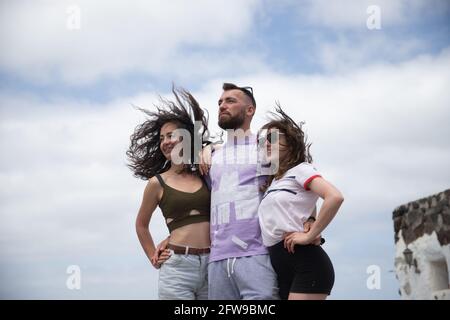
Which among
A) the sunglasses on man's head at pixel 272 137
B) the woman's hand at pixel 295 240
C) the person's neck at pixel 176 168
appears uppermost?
the sunglasses on man's head at pixel 272 137

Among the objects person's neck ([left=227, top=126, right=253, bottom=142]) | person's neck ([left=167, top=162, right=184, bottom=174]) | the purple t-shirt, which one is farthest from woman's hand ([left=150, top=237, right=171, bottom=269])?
person's neck ([left=227, top=126, right=253, bottom=142])

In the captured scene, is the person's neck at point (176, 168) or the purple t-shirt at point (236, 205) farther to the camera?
the person's neck at point (176, 168)

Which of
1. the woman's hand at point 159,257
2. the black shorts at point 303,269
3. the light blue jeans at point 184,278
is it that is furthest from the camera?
the woman's hand at point 159,257

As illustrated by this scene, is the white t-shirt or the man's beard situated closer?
the white t-shirt

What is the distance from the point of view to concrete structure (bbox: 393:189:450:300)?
8977 mm

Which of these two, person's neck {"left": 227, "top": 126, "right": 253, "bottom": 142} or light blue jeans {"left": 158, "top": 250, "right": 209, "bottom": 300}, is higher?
person's neck {"left": 227, "top": 126, "right": 253, "bottom": 142}

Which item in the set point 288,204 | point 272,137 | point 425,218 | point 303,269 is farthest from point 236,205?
point 425,218

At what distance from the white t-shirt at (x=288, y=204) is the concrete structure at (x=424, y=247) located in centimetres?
522

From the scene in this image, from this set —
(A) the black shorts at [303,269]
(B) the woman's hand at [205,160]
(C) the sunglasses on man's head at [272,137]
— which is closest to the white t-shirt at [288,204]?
(A) the black shorts at [303,269]

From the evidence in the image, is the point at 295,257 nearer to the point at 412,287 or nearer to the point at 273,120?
the point at 273,120

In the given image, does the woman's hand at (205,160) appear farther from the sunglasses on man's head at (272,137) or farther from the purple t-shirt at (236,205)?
the sunglasses on man's head at (272,137)

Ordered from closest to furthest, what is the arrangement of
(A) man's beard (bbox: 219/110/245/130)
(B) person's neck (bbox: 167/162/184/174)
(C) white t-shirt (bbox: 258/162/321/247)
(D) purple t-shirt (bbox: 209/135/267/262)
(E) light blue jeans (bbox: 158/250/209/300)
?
1. (C) white t-shirt (bbox: 258/162/321/247)
2. (D) purple t-shirt (bbox: 209/135/267/262)
3. (E) light blue jeans (bbox: 158/250/209/300)
4. (A) man's beard (bbox: 219/110/245/130)
5. (B) person's neck (bbox: 167/162/184/174)

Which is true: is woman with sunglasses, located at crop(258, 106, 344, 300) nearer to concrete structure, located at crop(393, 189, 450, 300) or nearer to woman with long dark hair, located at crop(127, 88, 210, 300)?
woman with long dark hair, located at crop(127, 88, 210, 300)

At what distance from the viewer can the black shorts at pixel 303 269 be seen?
3.96 m
